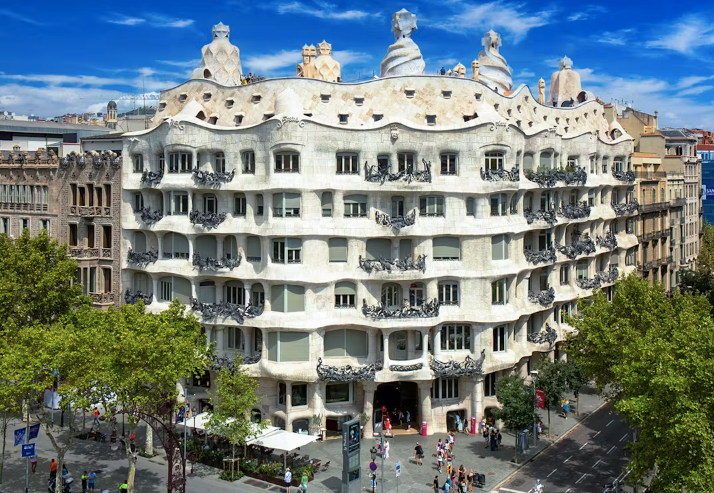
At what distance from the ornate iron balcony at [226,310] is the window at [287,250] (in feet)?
14.1

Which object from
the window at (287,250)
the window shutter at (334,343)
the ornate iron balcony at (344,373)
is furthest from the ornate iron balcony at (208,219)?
the ornate iron balcony at (344,373)

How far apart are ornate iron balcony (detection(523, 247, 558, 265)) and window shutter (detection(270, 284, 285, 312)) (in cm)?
2270

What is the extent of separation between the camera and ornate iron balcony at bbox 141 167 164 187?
6625cm

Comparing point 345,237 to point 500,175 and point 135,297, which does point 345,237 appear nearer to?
point 500,175

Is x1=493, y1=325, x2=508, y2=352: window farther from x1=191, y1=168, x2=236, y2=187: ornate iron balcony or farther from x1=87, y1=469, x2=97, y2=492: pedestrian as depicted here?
x1=87, y1=469, x2=97, y2=492: pedestrian

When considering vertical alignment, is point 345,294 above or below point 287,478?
above

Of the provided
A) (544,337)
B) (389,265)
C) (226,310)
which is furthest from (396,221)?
(544,337)

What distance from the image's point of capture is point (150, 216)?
66812mm

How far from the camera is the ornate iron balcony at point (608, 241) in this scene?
81.9 m

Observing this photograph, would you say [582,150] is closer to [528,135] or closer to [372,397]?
[528,135]

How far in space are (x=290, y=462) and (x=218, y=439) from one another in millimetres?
7065

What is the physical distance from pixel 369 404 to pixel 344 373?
415cm

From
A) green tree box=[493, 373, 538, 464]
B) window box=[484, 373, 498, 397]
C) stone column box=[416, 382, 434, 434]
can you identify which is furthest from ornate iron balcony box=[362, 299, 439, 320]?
window box=[484, 373, 498, 397]

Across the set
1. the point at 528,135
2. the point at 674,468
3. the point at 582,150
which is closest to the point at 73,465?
the point at 674,468
